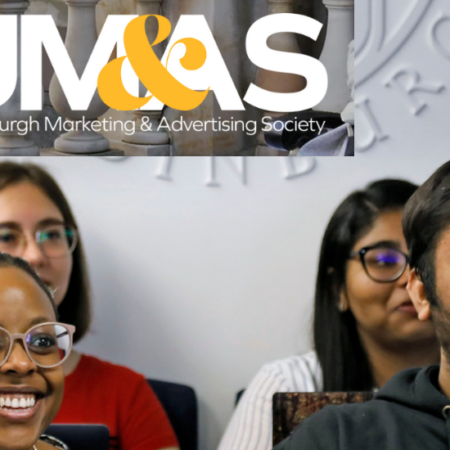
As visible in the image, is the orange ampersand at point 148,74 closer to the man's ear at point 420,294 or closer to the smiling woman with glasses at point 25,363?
the smiling woman with glasses at point 25,363

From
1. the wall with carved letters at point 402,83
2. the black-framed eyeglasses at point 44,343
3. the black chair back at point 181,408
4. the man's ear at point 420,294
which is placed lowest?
the black chair back at point 181,408

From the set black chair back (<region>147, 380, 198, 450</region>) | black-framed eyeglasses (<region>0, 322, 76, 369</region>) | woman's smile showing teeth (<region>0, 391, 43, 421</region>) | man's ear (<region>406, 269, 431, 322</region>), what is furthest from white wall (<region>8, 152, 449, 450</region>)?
man's ear (<region>406, 269, 431, 322</region>)

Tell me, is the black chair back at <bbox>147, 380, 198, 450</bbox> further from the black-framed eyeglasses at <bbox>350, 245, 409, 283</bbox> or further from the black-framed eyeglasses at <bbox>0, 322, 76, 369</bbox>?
the black-framed eyeglasses at <bbox>350, 245, 409, 283</bbox>

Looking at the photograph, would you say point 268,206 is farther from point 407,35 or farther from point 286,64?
point 407,35

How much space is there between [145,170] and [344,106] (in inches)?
26.4

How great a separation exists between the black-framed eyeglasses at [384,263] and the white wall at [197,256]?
0.56ft

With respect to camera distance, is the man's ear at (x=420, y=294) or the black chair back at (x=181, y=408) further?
the black chair back at (x=181, y=408)

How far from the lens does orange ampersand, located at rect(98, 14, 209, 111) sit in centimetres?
223

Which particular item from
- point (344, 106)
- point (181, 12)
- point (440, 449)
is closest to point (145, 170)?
point (181, 12)

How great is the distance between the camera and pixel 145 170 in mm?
2227

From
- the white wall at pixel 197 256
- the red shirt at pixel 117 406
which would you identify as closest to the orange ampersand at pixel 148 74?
the white wall at pixel 197 256

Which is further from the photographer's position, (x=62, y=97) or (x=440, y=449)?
(x=62, y=97)

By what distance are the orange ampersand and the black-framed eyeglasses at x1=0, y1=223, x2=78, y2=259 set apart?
0.43 metres

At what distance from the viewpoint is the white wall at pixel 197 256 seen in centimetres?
222
